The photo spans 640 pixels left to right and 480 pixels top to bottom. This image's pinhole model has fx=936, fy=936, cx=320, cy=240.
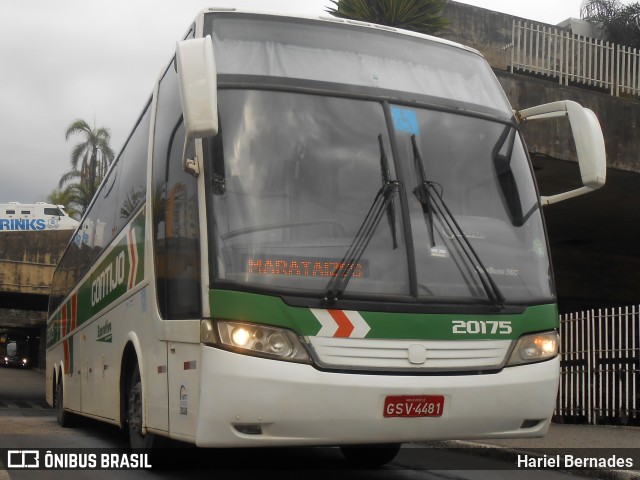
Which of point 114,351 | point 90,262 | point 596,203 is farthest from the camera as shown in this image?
point 596,203

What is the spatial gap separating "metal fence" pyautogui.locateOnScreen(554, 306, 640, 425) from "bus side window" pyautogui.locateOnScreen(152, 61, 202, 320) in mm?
8438

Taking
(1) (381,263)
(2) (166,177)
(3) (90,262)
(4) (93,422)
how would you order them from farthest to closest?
(4) (93,422)
(3) (90,262)
(2) (166,177)
(1) (381,263)

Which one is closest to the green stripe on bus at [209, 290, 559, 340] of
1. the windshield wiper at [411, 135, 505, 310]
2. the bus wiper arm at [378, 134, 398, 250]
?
the windshield wiper at [411, 135, 505, 310]

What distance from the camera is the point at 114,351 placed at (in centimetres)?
905

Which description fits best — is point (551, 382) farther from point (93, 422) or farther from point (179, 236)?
point (93, 422)

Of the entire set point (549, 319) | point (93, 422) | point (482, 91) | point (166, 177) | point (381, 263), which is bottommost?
point (93, 422)

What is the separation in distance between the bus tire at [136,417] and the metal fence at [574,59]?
10295 millimetres

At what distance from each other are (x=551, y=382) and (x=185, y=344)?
8.31 feet

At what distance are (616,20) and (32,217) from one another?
101ft

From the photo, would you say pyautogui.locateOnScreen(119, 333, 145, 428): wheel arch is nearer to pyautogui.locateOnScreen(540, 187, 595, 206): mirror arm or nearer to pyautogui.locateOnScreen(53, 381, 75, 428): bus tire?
pyautogui.locateOnScreen(540, 187, 595, 206): mirror arm

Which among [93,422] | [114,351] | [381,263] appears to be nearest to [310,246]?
[381,263]

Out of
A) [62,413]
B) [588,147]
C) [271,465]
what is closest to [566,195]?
[588,147]

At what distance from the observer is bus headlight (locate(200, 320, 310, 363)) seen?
19.0 ft

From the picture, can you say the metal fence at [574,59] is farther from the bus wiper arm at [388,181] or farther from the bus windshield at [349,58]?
the bus wiper arm at [388,181]
